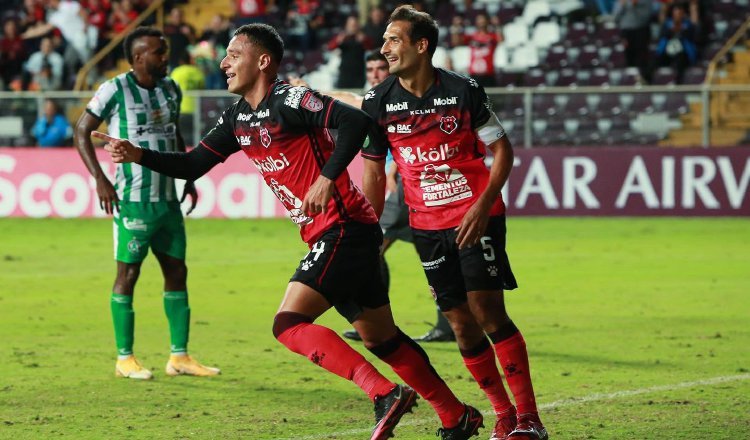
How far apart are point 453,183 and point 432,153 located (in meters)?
0.18

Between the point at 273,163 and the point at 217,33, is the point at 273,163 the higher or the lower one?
the lower one

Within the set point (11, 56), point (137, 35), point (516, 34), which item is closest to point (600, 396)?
point (137, 35)

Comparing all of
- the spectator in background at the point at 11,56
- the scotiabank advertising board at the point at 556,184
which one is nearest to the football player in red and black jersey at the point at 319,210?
the scotiabank advertising board at the point at 556,184

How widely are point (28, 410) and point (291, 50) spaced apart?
64.1ft

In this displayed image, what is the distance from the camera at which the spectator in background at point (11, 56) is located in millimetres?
26234

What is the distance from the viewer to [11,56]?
2628 cm

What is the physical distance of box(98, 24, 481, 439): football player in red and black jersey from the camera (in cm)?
605

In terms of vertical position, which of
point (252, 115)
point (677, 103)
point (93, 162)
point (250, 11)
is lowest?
point (677, 103)

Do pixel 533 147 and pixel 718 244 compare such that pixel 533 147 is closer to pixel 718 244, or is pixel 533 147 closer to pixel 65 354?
pixel 718 244

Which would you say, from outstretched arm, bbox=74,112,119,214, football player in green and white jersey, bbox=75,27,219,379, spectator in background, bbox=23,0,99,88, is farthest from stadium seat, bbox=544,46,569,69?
outstretched arm, bbox=74,112,119,214

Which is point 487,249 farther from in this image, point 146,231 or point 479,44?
point 479,44

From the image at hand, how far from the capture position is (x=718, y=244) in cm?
1680

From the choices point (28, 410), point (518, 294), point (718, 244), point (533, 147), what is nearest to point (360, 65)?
point (533, 147)

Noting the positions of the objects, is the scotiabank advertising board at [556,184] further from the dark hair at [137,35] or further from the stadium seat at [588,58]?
the dark hair at [137,35]
